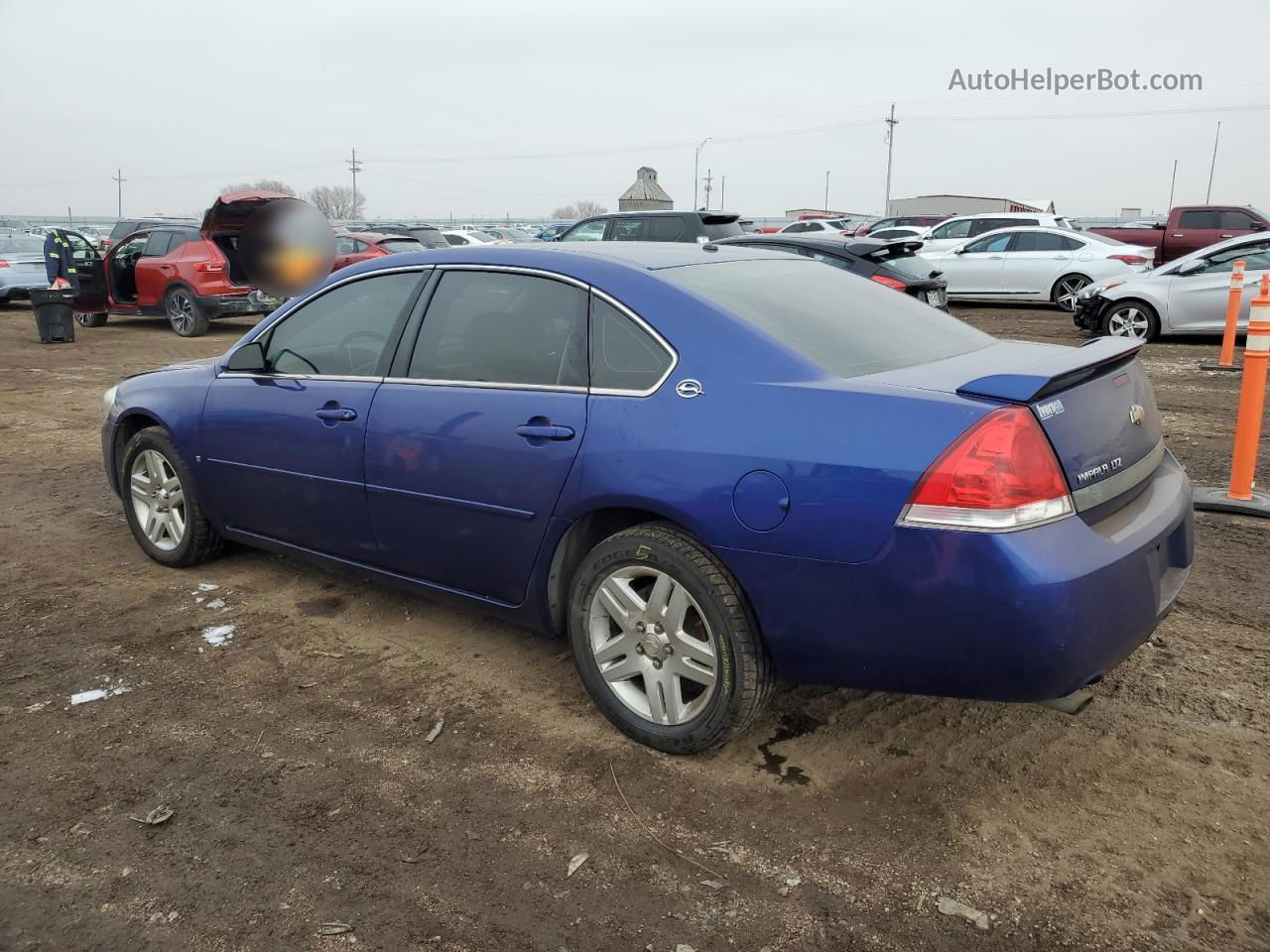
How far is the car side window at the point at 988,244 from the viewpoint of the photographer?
17562mm

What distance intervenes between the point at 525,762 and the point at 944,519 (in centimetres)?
146

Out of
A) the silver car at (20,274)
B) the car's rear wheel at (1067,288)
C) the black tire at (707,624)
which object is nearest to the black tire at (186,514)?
the black tire at (707,624)

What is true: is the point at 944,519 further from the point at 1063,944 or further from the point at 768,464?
the point at 1063,944

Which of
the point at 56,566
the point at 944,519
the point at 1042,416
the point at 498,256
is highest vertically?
the point at 498,256

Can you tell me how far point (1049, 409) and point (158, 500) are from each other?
400 centimetres

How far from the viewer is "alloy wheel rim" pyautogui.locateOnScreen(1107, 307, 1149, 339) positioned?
1295 cm

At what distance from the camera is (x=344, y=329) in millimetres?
4082

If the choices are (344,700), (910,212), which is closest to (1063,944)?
(344,700)

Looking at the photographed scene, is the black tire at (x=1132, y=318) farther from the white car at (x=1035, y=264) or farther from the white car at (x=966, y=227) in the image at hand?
the white car at (x=966, y=227)

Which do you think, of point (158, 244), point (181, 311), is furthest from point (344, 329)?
point (158, 244)

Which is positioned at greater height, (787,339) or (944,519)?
(787,339)

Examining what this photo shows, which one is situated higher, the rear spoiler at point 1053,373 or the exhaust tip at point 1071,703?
the rear spoiler at point 1053,373

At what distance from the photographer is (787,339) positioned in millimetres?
3025

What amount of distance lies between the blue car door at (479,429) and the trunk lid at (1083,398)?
3.48ft
